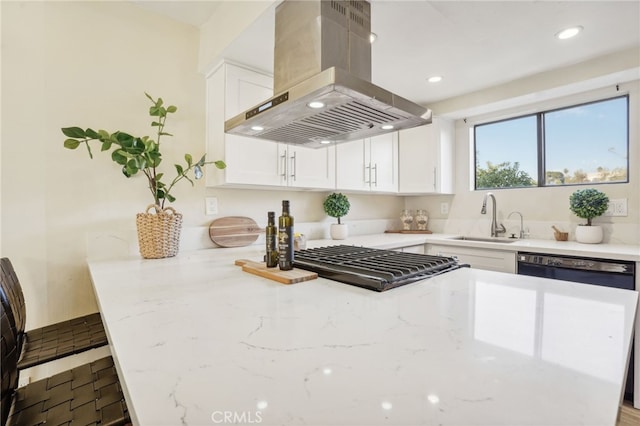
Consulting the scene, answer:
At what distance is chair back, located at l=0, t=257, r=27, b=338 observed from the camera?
3.34ft

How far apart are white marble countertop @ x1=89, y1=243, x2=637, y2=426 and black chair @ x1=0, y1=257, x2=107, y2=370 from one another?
370mm

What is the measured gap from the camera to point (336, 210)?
267 centimetres

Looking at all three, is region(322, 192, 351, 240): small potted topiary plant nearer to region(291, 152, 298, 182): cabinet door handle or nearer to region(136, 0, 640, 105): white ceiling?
region(291, 152, 298, 182): cabinet door handle

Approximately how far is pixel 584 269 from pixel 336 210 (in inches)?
67.7

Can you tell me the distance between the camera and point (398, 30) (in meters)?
1.78

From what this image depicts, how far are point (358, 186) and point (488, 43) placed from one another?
136 cm

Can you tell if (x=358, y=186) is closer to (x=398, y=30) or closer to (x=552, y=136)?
(x=398, y=30)

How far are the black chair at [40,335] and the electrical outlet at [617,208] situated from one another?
329 centimetres

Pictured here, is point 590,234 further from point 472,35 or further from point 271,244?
point 271,244

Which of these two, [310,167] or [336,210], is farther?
[336,210]

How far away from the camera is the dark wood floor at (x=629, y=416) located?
62.7 inches

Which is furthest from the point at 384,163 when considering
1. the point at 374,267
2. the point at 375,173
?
the point at 374,267

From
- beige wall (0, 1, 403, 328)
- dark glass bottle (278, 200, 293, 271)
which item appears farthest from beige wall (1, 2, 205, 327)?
dark glass bottle (278, 200, 293, 271)

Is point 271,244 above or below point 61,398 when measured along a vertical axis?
above
